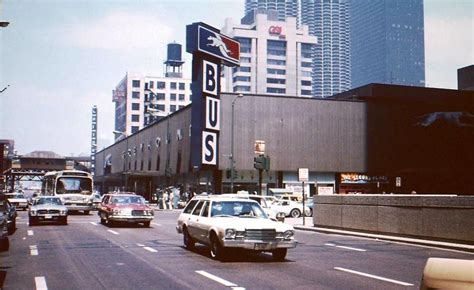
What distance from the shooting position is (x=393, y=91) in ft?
245

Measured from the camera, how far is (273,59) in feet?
511

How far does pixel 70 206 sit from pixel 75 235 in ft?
55.3

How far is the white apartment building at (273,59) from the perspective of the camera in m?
154

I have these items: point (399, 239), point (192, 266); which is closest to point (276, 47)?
point (399, 239)

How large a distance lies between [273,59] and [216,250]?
145475 millimetres

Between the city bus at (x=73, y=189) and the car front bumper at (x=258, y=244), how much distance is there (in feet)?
85.1

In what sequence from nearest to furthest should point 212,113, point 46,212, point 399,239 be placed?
point 399,239 → point 46,212 → point 212,113

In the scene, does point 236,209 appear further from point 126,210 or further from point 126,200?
point 126,200

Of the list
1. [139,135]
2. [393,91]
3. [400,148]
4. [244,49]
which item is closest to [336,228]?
[400,148]

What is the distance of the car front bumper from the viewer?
42.3 ft

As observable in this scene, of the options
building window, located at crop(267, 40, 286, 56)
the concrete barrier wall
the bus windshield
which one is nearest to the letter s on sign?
building window, located at crop(267, 40, 286, 56)

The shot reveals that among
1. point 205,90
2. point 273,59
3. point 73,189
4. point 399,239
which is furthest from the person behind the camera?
point 273,59

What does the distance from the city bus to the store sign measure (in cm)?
1708

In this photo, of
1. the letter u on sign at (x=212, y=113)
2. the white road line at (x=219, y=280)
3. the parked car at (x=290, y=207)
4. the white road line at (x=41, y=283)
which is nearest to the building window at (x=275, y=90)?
the letter u on sign at (x=212, y=113)
